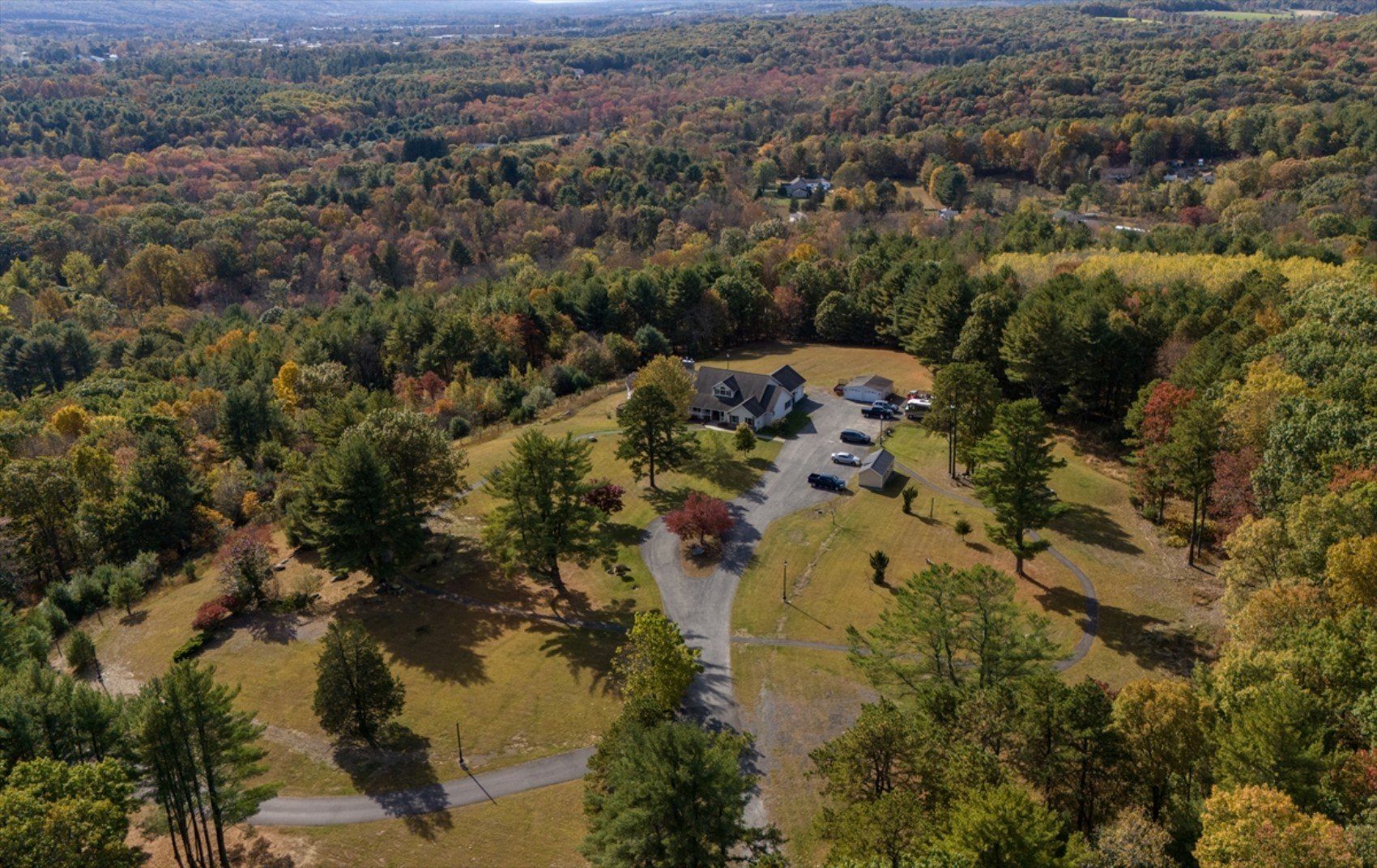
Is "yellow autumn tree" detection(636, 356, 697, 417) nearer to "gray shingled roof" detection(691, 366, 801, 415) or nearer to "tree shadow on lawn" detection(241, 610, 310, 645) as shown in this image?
"gray shingled roof" detection(691, 366, 801, 415)

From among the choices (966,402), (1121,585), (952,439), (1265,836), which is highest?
(1265,836)

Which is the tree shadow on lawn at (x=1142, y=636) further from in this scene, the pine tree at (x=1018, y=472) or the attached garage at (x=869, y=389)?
the attached garage at (x=869, y=389)

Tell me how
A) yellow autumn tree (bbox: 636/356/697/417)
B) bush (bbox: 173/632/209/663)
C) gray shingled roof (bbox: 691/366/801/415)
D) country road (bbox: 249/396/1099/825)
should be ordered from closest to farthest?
country road (bbox: 249/396/1099/825)
bush (bbox: 173/632/209/663)
yellow autumn tree (bbox: 636/356/697/417)
gray shingled roof (bbox: 691/366/801/415)

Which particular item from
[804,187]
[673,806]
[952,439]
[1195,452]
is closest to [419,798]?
[673,806]

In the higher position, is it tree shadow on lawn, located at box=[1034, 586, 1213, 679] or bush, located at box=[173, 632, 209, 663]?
tree shadow on lawn, located at box=[1034, 586, 1213, 679]

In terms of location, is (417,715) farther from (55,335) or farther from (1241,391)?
(55,335)

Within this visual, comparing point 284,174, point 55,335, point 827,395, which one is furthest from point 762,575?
point 284,174

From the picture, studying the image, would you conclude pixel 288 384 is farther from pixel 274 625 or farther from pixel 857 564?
pixel 857 564

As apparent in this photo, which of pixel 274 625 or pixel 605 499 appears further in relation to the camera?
pixel 605 499

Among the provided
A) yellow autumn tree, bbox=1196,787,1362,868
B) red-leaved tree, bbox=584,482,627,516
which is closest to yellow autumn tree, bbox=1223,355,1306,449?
yellow autumn tree, bbox=1196,787,1362,868
